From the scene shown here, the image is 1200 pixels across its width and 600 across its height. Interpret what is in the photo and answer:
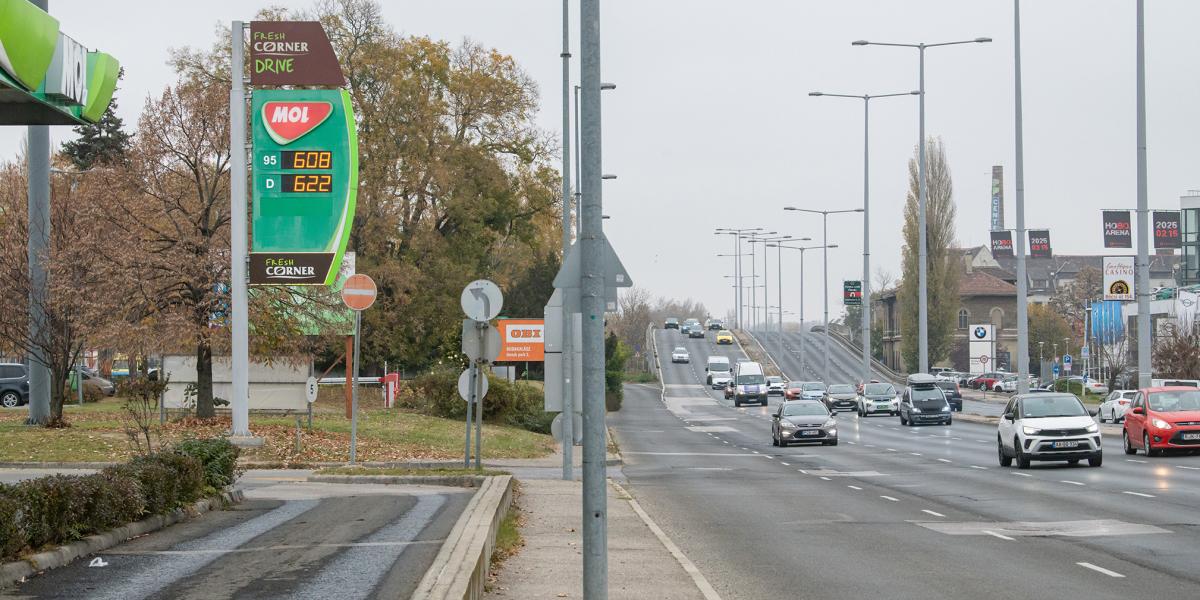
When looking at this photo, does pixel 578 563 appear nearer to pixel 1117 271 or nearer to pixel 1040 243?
pixel 1117 271

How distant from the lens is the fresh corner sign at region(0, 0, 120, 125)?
10.2 metres

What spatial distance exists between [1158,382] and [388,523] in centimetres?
4354

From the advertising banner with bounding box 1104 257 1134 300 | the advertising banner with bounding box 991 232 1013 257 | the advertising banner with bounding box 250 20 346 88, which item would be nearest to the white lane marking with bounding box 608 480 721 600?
the advertising banner with bounding box 250 20 346 88

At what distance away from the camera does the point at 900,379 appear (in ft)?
365

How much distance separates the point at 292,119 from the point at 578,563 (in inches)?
666

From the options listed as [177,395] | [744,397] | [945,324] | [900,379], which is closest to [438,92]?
[177,395]

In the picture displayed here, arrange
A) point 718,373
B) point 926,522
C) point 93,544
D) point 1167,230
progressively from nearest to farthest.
→ point 93,544
point 926,522
point 718,373
point 1167,230

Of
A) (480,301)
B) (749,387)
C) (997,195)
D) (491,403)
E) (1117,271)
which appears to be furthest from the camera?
(997,195)

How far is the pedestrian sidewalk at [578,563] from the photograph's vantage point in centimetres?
1140

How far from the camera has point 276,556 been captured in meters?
12.6

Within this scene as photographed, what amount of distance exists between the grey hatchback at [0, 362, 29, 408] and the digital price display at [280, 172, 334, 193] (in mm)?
28395

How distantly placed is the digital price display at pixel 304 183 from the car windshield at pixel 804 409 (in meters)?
18.5

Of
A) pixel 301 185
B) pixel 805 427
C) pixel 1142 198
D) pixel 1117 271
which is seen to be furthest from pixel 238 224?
pixel 1117 271

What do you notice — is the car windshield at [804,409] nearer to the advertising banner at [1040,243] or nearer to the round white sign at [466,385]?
the round white sign at [466,385]
